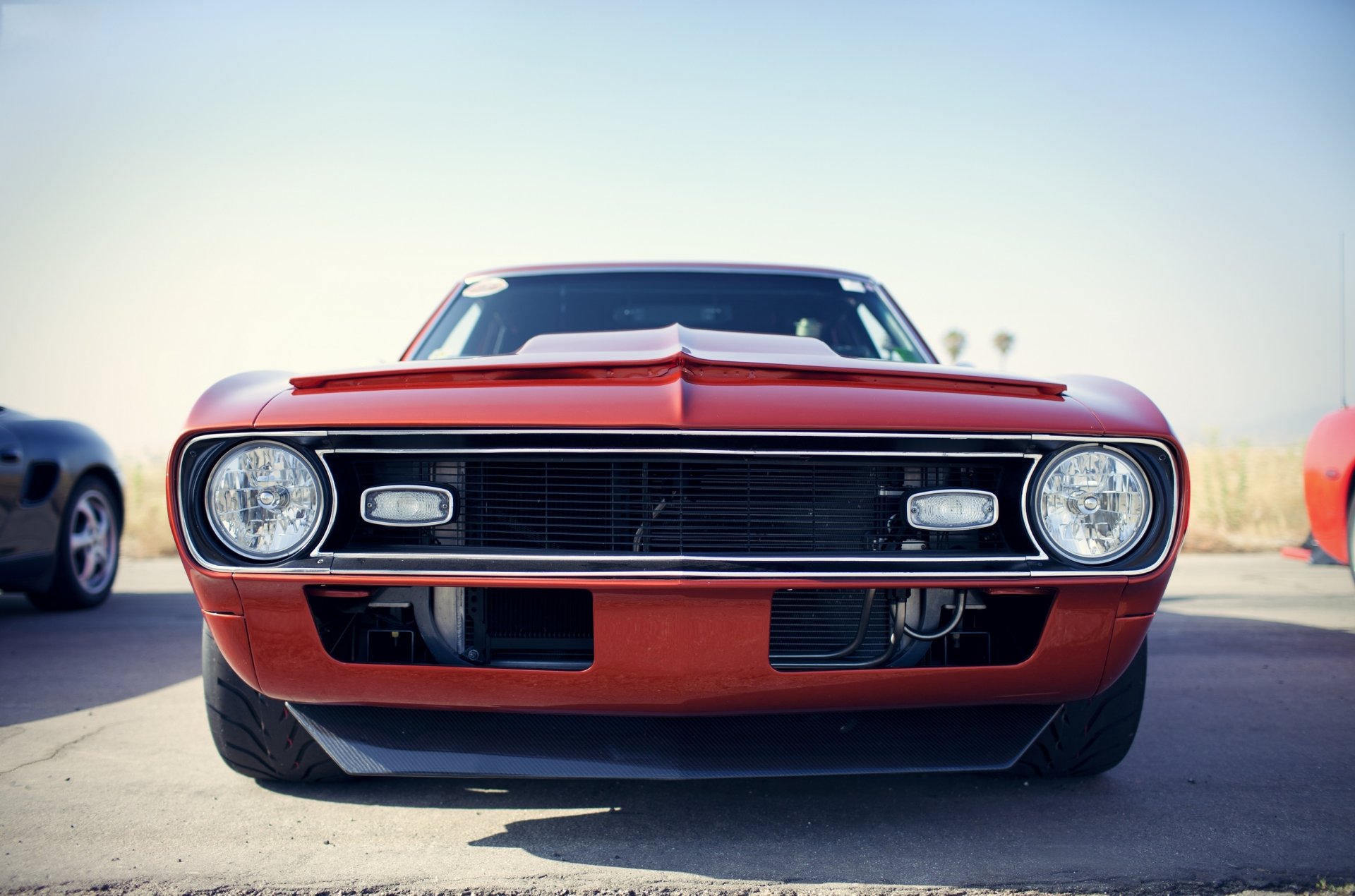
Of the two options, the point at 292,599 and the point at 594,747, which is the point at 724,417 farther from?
the point at 292,599

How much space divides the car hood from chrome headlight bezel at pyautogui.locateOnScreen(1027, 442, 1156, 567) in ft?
0.16

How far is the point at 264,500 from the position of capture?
1.85 meters

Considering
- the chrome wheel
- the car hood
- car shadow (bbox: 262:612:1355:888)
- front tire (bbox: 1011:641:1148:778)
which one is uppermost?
the car hood

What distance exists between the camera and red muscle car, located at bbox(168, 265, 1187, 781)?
175 cm

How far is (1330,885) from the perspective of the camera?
169cm

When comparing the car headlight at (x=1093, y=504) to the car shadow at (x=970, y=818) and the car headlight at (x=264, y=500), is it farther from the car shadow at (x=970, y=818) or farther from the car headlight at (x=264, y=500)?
the car headlight at (x=264, y=500)

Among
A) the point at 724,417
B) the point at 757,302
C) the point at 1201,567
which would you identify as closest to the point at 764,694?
the point at 724,417

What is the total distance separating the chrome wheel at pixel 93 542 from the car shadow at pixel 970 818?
3314 millimetres

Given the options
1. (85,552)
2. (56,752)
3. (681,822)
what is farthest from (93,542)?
(681,822)

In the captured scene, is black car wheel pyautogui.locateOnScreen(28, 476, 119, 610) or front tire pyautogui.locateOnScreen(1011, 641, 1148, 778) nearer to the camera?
front tire pyautogui.locateOnScreen(1011, 641, 1148, 778)

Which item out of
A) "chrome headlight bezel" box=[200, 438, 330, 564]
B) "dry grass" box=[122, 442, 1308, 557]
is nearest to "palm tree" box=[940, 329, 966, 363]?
"dry grass" box=[122, 442, 1308, 557]

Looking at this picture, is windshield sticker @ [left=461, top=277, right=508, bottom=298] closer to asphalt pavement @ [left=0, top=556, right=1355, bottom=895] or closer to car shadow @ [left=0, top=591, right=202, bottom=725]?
asphalt pavement @ [left=0, top=556, right=1355, bottom=895]

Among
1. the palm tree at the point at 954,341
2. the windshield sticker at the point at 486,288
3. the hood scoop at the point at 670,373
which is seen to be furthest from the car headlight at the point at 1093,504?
the palm tree at the point at 954,341

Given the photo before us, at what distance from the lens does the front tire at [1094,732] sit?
2.17m
